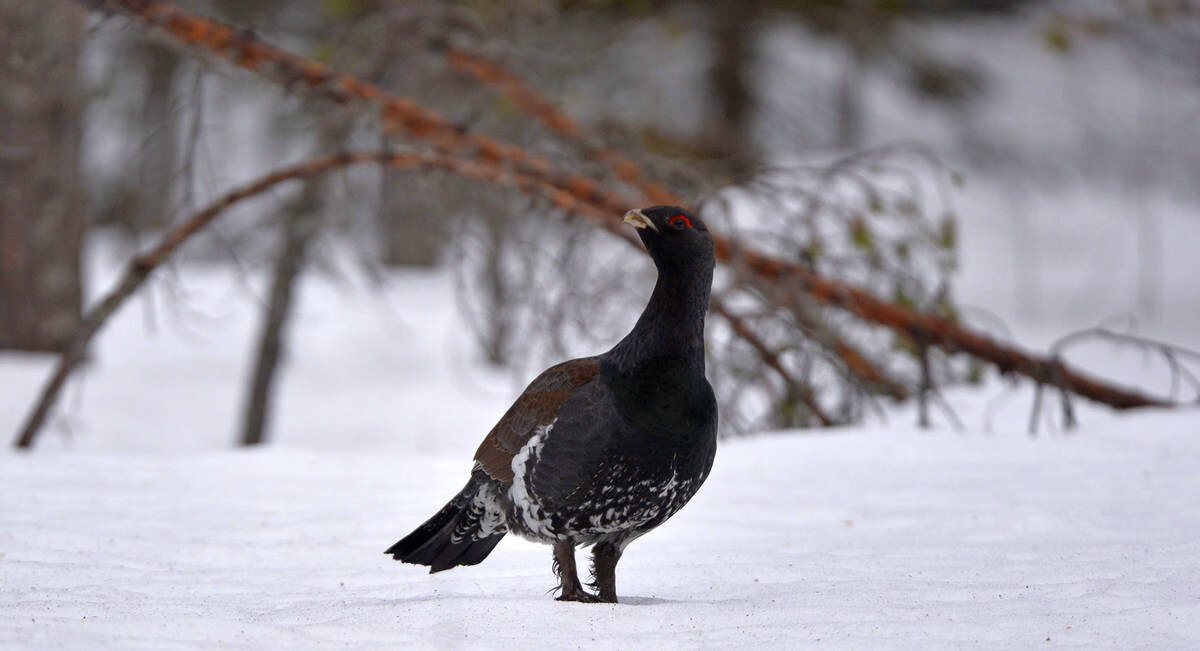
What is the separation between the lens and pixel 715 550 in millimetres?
3697

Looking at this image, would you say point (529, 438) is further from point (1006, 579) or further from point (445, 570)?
point (1006, 579)

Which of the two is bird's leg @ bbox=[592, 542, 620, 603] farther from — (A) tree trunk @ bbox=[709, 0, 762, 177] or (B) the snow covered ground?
(A) tree trunk @ bbox=[709, 0, 762, 177]

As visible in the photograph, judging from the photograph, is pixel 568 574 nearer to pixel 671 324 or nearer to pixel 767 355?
pixel 671 324

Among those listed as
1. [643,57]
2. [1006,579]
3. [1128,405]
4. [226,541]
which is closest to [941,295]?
[1128,405]

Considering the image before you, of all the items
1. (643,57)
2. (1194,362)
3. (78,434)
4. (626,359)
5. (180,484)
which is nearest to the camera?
(626,359)

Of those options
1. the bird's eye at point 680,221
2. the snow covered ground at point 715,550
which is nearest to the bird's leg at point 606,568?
the snow covered ground at point 715,550

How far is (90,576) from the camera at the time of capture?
3156 mm

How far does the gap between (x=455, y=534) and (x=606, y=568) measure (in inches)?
18.6

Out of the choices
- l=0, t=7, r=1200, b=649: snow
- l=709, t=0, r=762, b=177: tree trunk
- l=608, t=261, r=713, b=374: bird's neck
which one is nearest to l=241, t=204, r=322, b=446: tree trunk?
l=0, t=7, r=1200, b=649: snow

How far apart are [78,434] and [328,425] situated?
192 cm

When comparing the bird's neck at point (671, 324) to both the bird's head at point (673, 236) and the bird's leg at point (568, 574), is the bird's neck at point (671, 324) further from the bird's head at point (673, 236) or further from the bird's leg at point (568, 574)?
the bird's leg at point (568, 574)

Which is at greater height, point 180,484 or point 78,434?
point 180,484

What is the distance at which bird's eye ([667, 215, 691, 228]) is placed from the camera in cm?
283

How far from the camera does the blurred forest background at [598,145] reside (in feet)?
17.6
